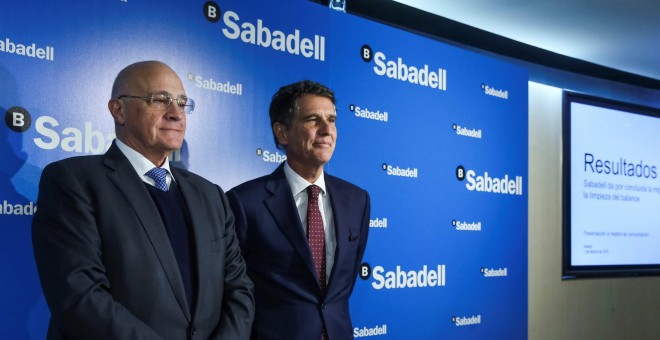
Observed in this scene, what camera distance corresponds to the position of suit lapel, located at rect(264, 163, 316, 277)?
2.75m

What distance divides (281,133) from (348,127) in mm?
1237

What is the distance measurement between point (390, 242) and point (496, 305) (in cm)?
119

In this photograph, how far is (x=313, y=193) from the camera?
9.41 ft

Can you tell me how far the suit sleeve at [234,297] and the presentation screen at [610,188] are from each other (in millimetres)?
4531

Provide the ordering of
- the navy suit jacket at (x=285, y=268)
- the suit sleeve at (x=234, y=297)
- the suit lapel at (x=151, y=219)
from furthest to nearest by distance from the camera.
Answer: the navy suit jacket at (x=285, y=268), the suit sleeve at (x=234, y=297), the suit lapel at (x=151, y=219)

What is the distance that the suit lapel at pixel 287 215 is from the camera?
2754 millimetres

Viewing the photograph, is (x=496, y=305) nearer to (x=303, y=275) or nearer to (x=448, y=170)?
(x=448, y=170)

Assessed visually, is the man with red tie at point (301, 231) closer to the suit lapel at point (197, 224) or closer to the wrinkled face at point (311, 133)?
the wrinkled face at point (311, 133)

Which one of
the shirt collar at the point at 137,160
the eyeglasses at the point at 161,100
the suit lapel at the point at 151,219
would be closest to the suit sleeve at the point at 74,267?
the suit lapel at the point at 151,219

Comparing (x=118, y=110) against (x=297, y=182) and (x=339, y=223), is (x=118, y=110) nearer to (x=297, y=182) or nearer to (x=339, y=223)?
(x=297, y=182)

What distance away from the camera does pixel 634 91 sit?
24.5 feet

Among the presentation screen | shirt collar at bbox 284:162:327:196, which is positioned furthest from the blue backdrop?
the presentation screen

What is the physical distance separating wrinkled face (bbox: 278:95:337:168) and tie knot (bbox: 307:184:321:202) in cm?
8

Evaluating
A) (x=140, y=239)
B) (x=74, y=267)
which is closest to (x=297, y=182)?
(x=140, y=239)
